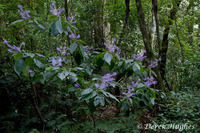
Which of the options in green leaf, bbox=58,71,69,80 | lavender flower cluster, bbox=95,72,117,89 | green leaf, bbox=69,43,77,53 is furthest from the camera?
green leaf, bbox=69,43,77,53

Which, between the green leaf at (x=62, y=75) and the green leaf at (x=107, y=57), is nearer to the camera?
the green leaf at (x=62, y=75)

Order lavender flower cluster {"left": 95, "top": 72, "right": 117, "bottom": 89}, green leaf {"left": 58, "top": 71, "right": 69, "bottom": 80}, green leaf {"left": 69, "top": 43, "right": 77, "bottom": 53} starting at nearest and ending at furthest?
green leaf {"left": 58, "top": 71, "right": 69, "bottom": 80} < lavender flower cluster {"left": 95, "top": 72, "right": 117, "bottom": 89} < green leaf {"left": 69, "top": 43, "right": 77, "bottom": 53}

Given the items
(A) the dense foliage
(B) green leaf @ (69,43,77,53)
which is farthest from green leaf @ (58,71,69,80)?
(B) green leaf @ (69,43,77,53)

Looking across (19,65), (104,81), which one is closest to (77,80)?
(104,81)

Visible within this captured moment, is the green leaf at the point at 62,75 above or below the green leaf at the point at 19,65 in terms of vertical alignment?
below

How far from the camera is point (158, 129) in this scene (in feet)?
10.1

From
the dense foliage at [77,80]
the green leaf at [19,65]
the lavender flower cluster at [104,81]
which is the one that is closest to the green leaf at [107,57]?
the dense foliage at [77,80]

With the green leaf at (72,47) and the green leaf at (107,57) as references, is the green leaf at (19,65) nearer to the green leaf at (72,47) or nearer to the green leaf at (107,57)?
the green leaf at (72,47)

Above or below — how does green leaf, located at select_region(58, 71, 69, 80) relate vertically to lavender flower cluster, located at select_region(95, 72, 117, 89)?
above

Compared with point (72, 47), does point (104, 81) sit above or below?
below

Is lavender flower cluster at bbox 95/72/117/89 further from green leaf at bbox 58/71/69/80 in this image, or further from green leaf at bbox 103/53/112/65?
green leaf at bbox 58/71/69/80

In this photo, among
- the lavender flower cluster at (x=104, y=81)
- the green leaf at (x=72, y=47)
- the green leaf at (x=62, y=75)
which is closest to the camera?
the green leaf at (x=62, y=75)

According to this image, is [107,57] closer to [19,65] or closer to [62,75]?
[62,75]

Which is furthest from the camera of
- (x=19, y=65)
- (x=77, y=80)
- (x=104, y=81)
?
(x=77, y=80)
